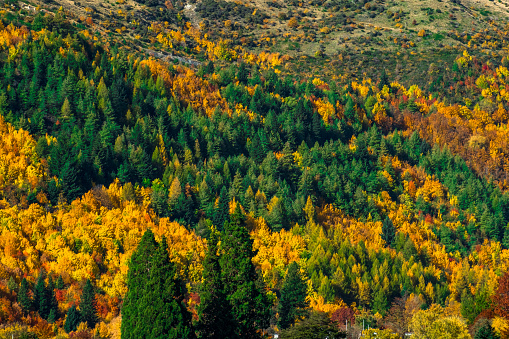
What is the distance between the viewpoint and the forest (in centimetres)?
8075

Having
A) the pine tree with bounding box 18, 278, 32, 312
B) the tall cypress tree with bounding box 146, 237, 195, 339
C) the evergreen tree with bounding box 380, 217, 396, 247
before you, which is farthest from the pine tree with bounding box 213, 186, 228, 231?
the tall cypress tree with bounding box 146, 237, 195, 339

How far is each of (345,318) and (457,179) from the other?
7219 cm

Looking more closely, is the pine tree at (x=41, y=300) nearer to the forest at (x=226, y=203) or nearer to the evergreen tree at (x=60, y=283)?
the forest at (x=226, y=203)

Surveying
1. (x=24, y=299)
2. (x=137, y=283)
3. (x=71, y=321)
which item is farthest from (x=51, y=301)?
(x=137, y=283)

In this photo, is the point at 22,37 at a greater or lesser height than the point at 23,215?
greater

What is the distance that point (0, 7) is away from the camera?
185000mm

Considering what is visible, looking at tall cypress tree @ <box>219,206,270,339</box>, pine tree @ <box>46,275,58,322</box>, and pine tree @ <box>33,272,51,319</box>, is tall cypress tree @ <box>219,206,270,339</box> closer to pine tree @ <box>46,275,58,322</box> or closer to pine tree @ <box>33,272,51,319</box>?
pine tree @ <box>46,275,58,322</box>

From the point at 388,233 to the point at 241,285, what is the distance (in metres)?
85.8

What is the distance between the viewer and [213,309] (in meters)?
65.4

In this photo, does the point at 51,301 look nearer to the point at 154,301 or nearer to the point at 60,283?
the point at 60,283

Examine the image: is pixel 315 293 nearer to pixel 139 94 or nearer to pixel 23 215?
pixel 23 215

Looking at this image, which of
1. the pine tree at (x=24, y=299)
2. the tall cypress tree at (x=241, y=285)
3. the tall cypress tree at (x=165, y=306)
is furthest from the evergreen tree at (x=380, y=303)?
the tall cypress tree at (x=165, y=306)

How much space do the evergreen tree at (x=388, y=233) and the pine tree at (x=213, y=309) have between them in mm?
86590

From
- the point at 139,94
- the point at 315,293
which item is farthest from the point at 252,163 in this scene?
the point at 315,293
